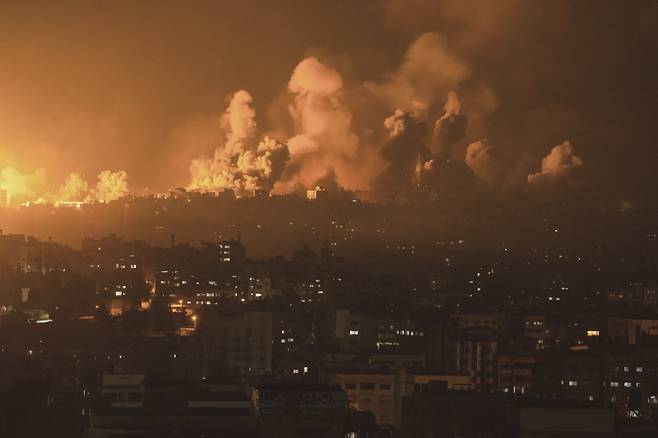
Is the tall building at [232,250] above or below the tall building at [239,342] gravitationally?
above

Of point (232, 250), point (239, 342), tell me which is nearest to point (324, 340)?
point (239, 342)

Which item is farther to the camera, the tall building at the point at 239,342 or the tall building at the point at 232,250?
the tall building at the point at 232,250

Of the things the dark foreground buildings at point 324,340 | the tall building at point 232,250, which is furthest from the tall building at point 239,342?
the tall building at point 232,250

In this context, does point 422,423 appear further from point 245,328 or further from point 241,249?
point 241,249

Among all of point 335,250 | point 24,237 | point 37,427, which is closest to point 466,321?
point 335,250

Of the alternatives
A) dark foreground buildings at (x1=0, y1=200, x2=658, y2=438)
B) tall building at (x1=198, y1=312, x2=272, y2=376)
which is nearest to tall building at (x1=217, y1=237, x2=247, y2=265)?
dark foreground buildings at (x1=0, y1=200, x2=658, y2=438)

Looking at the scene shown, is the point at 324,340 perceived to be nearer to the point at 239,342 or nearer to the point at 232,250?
the point at 239,342

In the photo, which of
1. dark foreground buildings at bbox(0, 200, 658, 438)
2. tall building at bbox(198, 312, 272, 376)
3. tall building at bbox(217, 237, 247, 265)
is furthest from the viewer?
tall building at bbox(217, 237, 247, 265)

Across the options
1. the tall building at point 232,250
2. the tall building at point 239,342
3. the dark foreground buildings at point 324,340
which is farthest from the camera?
the tall building at point 232,250

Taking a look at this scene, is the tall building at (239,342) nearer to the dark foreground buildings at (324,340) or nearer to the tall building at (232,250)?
the dark foreground buildings at (324,340)

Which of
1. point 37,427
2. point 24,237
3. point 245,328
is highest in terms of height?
point 24,237

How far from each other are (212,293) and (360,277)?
10.0 feet

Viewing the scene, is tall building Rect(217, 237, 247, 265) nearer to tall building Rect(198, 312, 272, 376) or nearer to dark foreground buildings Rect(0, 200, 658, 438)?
dark foreground buildings Rect(0, 200, 658, 438)

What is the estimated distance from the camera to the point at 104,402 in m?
19.6
